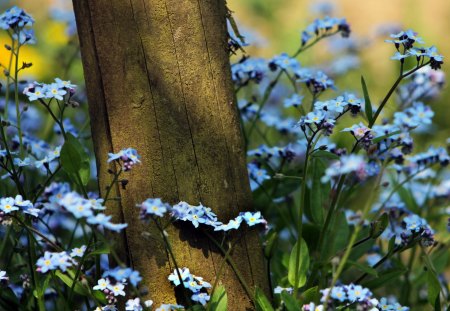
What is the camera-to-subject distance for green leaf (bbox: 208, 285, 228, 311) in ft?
6.93

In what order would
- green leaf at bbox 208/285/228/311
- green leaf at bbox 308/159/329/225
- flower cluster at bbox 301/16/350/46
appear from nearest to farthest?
green leaf at bbox 208/285/228/311 < green leaf at bbox 308/159/329/225 < flower cluster at bbox 301/16/350/46

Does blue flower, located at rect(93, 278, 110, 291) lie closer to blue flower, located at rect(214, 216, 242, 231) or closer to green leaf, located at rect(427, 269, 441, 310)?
blue flower, located at rect(214, 216, 242, 231)

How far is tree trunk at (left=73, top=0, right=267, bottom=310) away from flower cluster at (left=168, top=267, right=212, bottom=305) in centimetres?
5

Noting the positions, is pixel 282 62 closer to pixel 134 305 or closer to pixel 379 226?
pixel 379 226

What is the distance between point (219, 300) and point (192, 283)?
0.10m

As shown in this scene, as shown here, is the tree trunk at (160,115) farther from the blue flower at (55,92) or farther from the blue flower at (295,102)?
the blue flower at (295,102)

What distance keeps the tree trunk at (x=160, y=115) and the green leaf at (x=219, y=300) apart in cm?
12

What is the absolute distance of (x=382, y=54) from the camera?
7.00 m

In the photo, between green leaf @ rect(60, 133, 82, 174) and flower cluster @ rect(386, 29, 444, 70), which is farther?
flower cluster @ rect(386, 29, 444, 70)

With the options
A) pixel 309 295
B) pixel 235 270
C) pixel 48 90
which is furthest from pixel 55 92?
pixel 309 295

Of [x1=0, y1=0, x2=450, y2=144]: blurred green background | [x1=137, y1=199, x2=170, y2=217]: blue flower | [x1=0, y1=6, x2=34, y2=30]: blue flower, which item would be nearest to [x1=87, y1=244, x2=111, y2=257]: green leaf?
[x1=137, y1=199, x2=170, y2=217]: blue flower

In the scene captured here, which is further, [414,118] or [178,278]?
[414,118]

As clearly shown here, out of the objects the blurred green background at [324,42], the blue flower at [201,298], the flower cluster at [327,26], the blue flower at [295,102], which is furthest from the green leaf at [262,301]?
the blurred green background at [324,42]

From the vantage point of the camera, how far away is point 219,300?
2125mm
